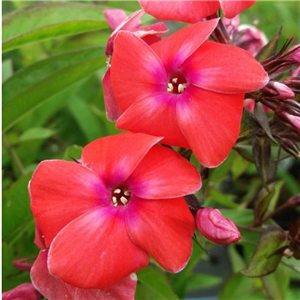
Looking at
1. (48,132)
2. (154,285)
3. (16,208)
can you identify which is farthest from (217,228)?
(48,132)

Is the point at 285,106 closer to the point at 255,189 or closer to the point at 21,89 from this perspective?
the point at 21,89

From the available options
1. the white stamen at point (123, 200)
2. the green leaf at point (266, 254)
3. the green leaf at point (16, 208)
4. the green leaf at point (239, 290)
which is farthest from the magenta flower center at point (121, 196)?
the green leaf at point (239, 290)

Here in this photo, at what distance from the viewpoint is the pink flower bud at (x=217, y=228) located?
23.2 inches

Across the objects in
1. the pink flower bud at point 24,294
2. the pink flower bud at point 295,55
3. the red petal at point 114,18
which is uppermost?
the red petal at point 114,18

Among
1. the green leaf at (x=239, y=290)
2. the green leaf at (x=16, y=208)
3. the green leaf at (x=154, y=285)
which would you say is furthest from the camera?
the green leaf at (x=239, y=290)

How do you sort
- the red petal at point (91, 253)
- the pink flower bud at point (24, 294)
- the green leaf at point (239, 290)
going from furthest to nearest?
1. the green leaf at point (239, 290)
2. the pink flower bud at point (24, 294)
3. the red petal at point (91, 253)

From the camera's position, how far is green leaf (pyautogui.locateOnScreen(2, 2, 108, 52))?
837 mm

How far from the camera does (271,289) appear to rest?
0.88m

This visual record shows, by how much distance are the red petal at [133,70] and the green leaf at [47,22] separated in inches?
9.8

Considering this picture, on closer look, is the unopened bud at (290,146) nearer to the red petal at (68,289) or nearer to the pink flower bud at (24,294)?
the red petal at (68,289)

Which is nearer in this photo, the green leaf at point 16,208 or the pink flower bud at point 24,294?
the pink flower bud at point 24,294

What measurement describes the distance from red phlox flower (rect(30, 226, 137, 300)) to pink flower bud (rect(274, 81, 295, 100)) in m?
0.26

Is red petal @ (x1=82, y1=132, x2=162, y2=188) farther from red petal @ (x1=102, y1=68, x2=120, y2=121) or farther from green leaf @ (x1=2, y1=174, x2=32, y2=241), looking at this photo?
green leaf @ (x1=2, y1=174, x2=32, y2=241)

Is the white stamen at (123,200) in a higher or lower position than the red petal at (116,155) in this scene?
lower
